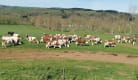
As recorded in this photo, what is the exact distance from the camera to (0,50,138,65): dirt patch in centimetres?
2381

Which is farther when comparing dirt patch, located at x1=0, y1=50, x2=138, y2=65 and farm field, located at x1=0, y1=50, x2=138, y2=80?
dirt patch, located at x1=0, y1=50, x2=138, y2=65

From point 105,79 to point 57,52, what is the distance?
10.3 metres

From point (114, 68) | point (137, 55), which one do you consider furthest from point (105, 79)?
point (137, 55)

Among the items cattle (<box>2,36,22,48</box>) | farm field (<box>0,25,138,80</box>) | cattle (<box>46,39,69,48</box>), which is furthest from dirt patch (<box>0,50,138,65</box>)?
cattle (<box>2,36,22,48</box>)

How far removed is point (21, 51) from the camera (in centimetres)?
2633

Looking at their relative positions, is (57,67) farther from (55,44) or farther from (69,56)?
(55,44)

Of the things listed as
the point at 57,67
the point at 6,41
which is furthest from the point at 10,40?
the point at 57,67

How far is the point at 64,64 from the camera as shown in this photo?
2111 centimetres

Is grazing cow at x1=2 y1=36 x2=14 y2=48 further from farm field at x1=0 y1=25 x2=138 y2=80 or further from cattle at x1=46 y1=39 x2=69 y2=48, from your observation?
cattle at x1=46 y1=39 x2=69 y2=48

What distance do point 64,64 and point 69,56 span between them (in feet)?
12.8

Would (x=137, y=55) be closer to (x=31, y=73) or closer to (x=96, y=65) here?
(x=96, y=65)

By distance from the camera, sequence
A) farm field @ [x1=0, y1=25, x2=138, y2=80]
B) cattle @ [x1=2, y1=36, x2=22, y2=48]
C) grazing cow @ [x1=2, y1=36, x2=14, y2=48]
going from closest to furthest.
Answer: farm field @ [x1=0, y1=25, x2=138, y2=80] < grazing cow @ [x1=2, y1=36, x2=14, y2=48] < cattle @ [x1=2, y1=36, x2=22, y2=48]

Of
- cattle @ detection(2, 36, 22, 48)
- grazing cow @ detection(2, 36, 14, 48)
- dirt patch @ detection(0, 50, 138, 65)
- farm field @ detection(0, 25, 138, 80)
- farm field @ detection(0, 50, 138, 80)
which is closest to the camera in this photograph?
farm field @ detection(0, 50, 138, 80)

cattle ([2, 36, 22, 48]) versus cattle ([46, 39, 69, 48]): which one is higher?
cattle ([2, 36, 22, 48])
